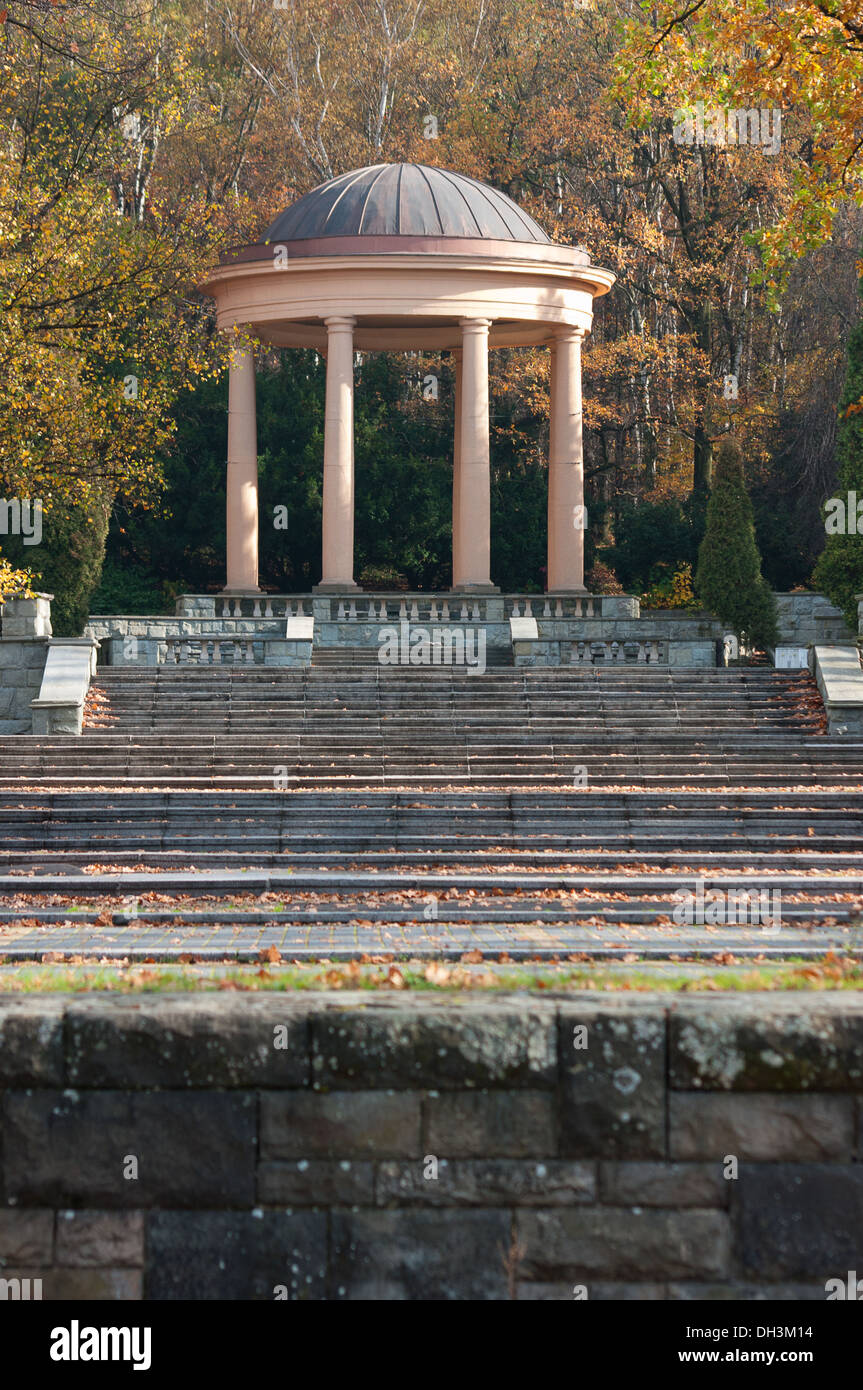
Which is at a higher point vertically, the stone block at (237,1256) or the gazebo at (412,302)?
the gazebo at (412,302)

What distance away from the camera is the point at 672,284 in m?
48.8

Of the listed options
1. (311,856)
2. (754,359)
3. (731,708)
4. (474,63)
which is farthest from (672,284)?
(311,856)

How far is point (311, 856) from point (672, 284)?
36.1 m

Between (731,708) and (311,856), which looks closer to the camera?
(311,856)

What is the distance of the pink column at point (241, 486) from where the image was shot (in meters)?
38.1

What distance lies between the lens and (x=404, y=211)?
3844cm

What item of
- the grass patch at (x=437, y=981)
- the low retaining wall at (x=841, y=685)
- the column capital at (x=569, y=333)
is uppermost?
the column capital at (x=569, y=333)

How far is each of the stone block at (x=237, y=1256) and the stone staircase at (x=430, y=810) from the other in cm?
682

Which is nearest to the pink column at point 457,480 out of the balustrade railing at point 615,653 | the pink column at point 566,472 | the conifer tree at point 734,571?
the pink column at point 566,472

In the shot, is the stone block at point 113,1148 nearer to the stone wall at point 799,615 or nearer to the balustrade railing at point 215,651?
the balustrade railing at point 215,651

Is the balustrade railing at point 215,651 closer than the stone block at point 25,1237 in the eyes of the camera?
No

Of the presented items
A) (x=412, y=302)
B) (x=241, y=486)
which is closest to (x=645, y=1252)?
(x=412, y=302)

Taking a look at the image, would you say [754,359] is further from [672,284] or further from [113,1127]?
[113,1127]

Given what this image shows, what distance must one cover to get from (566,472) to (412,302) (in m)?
5.88
